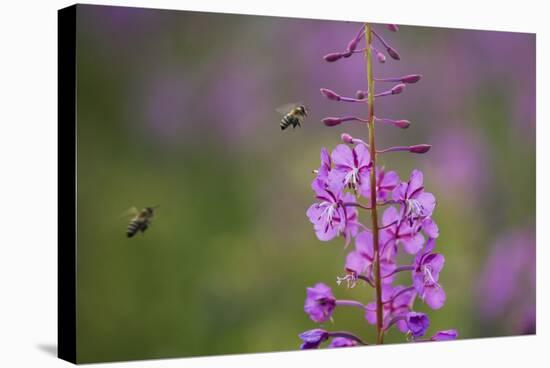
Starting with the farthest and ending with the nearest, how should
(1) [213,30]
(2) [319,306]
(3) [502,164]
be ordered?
(3) [502,164], (1) [213,30], (2) [319,306]

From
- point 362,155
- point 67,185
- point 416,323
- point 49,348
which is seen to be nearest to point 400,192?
point 362,155

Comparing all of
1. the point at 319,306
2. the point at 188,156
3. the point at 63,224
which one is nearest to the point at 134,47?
the point at 188,156

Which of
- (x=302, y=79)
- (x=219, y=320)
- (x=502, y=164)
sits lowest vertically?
(x=219, y=320)

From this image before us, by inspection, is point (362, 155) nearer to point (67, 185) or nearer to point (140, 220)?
point (140, 220)

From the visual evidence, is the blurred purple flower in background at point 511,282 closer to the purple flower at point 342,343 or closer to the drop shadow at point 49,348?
the purple flower at point 342,343

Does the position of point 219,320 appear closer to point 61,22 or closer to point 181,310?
point 181,310

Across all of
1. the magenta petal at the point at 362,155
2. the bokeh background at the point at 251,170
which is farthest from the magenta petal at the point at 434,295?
the bokeh background at the point at 251,170

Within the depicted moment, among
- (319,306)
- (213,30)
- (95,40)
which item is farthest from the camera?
(213,30)
